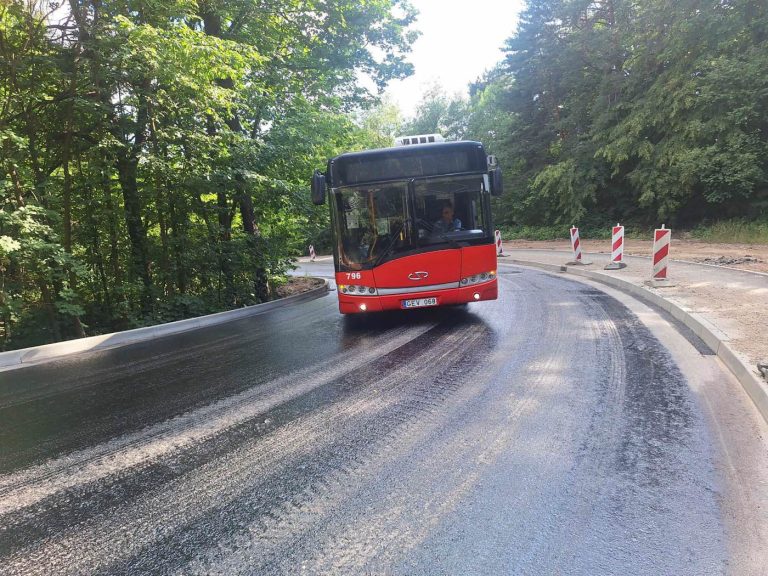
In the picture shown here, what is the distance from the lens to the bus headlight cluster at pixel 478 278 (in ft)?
23.5

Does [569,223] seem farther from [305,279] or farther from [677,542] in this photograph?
[677,542]

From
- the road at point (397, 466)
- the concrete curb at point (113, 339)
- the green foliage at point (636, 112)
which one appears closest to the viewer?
the road at point (397, 466)

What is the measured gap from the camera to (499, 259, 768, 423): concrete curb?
12.6ft

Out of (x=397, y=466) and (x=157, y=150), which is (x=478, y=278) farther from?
(x=157, y=150)

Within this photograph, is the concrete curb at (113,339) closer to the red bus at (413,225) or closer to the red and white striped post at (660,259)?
the red bus at (413,225)

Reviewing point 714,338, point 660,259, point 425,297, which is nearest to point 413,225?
point 425,297

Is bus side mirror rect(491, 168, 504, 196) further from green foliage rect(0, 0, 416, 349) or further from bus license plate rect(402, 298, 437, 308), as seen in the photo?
green foliage rect(0, 0, 416, 349)

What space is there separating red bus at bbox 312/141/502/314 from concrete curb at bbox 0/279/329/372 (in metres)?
4.32

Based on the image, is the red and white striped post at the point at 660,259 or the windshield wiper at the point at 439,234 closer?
the windshield wiper at the point at 439,234

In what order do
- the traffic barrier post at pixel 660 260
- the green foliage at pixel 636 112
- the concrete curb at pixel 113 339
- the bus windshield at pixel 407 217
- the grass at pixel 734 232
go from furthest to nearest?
the green foliage at pixel 636 112
the grass at pixel 734 232
the traffic barrier post at pixel 660 260
the bus windshield at pixel 407 217
the concrete curb at pixel 113 339

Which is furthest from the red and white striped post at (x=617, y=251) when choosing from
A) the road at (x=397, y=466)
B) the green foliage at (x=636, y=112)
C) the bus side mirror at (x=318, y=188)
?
the green foliage at (x=636, y=112)

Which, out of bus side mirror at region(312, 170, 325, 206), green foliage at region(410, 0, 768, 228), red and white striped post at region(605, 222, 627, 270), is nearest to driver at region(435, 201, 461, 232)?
bus side mirror at region(312, 170, 325, 206)

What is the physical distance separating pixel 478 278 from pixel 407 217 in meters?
1.55

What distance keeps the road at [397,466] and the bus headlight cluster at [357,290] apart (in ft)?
4.92
